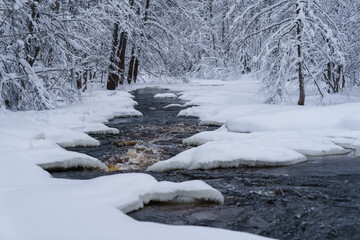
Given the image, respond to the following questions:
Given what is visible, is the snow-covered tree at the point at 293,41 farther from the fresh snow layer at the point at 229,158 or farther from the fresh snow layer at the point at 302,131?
the fresh snow layer at the point at 229,158

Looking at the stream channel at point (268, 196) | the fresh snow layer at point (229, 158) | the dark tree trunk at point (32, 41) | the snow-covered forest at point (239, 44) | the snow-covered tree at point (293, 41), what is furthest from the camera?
the dark tree trunk at point (32, 41)

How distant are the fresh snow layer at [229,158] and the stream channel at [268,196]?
0.51 feet

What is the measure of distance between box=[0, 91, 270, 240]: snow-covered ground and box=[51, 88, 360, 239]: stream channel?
0.17m

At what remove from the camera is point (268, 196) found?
4000 millimetres

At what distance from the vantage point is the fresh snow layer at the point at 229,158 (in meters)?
5.20

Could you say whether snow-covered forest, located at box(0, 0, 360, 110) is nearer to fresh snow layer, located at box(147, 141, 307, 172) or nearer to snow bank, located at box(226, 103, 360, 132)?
snow bank, located at box(226, 103, 360, 132)

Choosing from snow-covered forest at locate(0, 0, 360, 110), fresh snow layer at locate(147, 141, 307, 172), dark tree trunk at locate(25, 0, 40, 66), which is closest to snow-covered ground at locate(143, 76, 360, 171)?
fresh snow layer at locate(147, 141, 307, 172)

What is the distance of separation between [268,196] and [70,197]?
2.20 metres

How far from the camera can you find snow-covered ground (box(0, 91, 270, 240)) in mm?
2641

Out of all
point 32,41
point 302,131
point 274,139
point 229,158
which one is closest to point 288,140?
point 274,139

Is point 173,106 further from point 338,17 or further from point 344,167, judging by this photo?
point 344,167

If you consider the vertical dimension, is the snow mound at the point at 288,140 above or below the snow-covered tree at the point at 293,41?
below

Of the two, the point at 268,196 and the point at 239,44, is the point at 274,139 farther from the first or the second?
the point at 239,44

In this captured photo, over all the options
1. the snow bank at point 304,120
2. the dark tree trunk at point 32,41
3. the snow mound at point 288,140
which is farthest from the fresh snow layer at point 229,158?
the dark tree trunk at point 32,41
